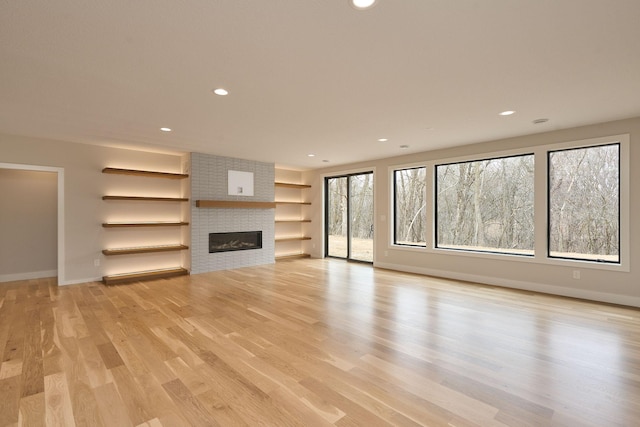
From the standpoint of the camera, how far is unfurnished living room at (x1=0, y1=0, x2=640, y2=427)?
6.35ft

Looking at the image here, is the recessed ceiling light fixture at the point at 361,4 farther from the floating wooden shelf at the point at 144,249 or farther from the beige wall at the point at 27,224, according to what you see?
the beige wall at the point at 27,224

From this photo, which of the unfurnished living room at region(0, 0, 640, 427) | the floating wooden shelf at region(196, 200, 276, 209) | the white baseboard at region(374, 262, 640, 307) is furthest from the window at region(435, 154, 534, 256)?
the floating wooden shelf at region(196, 200, 276, 209)

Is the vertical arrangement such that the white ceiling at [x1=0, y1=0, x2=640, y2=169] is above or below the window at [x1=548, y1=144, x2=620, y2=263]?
above

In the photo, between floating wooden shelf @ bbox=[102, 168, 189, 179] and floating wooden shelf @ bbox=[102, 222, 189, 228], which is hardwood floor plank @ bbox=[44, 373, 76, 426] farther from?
floating wooden shelf @ bbox=[102, 168, 189, 179]

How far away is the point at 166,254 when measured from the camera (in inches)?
248

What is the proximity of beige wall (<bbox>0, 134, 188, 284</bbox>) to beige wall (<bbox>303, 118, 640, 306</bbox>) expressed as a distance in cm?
474

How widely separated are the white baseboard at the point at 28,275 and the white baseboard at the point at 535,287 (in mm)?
6973

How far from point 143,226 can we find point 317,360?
15.6 feet

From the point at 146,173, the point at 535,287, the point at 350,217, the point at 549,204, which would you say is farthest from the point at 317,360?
the point at 350,217

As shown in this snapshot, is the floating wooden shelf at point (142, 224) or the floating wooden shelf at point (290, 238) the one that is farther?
the floating wooden shelf at point (290, 238)

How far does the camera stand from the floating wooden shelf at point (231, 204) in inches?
243

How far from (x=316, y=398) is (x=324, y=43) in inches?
97.0

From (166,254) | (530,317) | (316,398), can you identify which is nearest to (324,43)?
(316,398)

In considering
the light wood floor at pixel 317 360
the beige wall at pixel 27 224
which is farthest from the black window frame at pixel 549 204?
the beige wall at pixel 27 224
